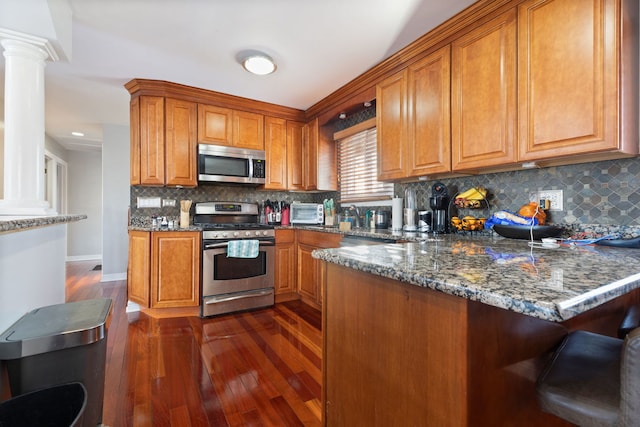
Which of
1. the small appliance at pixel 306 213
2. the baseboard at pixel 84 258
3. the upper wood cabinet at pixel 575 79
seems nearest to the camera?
the upper wood cabinet at pixel 575 79

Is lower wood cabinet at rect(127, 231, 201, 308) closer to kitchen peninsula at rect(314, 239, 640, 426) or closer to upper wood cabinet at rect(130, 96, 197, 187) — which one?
upper wood cabinet at rect(130, 96, 197, 187)

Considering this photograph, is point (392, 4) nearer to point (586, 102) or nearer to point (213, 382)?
point (586, 102)

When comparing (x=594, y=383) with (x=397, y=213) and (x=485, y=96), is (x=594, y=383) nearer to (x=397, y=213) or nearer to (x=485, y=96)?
(x=485, y=96)

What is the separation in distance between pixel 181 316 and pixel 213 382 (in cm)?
139

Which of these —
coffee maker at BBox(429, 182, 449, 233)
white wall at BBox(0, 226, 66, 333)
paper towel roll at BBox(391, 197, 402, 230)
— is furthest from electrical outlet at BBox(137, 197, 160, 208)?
coffee maker at BBox(429, 182, 449, 233)

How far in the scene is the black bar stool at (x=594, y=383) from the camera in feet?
1.73

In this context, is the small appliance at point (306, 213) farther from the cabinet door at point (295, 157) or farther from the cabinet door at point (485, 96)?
the cabinet door at point (485, 96)

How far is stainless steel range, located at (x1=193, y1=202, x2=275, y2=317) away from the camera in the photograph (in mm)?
2944

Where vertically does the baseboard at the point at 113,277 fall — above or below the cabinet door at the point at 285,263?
below

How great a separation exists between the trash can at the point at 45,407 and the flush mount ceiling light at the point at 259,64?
2.42m

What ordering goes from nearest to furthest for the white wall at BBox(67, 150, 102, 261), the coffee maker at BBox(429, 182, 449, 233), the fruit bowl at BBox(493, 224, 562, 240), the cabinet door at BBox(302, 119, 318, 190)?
the fruit bowl at BBox(493, 224, 562, 240) → the coffee maker at BBox(429, 182, 449, 233) → the cabinet door at BBox(302, 119, 318, 190) → the white wall at BBox(67, 150, 102, 261)

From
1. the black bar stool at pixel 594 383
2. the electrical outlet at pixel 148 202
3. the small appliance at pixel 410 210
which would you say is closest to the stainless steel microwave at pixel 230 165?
the electrical outlet at pixel 148 202

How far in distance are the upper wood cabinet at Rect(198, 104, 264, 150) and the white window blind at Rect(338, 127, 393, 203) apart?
106 cm

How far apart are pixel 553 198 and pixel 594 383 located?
4.78 ft
